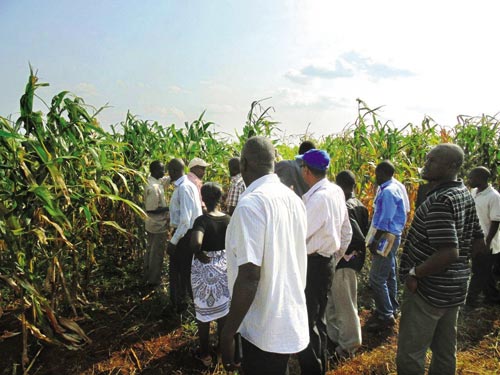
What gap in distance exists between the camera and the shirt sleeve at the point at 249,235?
1.79 meters

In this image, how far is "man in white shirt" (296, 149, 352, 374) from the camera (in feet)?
9.86

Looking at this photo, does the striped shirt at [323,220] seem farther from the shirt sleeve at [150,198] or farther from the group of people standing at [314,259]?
the shirt sleeve at [150,198]

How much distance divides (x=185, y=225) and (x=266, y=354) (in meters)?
2.41

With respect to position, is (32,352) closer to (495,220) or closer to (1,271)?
(1,271)

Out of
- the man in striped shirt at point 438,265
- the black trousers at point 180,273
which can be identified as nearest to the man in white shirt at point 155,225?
the black trousers at point 180,273

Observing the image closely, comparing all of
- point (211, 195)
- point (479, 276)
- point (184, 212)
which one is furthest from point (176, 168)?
point (479, 276)

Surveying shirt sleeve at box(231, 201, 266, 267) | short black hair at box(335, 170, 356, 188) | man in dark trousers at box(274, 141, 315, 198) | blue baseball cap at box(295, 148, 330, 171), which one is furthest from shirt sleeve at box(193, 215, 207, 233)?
shirt sleeve at box(231, 201, 266, 267)

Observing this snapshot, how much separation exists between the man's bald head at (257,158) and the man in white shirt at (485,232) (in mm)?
3728

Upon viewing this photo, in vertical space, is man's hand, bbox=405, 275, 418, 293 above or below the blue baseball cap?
below

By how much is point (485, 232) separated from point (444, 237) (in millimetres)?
2938

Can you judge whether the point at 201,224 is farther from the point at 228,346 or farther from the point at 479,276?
the point at 479,276

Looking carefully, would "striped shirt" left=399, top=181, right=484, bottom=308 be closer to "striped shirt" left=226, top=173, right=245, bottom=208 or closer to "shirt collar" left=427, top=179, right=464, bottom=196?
"shirt collar" left=427, top=179, right=464, bottom=196

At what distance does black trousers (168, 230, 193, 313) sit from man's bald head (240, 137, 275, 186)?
8.48ft

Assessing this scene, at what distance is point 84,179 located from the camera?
350 cm
